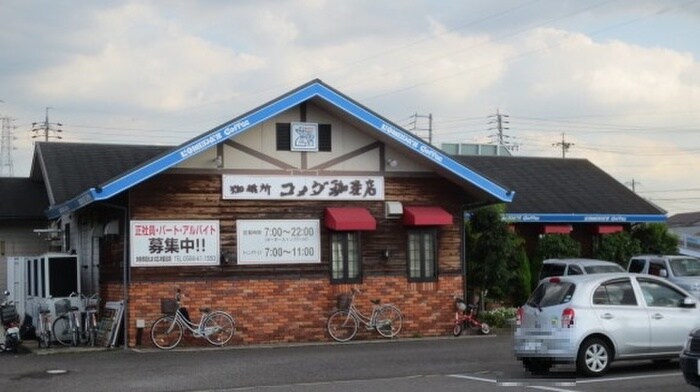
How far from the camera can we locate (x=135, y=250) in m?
20.4

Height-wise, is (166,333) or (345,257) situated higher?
(345,257)

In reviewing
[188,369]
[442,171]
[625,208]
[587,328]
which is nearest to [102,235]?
[188,369]

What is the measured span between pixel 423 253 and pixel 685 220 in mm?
63188

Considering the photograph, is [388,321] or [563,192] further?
[563,192]

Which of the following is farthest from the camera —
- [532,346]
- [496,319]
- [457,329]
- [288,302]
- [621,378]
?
[496,319]

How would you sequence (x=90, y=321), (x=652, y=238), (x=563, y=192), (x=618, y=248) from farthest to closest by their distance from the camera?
(x=563, y=192)
(x=652, y=238)
(x=618, y=248)
(x=90, y=321)

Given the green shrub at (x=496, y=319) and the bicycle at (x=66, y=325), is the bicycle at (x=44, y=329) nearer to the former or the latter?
the bicycle at (x=66, y=325)

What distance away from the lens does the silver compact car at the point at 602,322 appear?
46.7ft

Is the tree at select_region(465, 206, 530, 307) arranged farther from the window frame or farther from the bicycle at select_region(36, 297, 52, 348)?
the bicycle at select_region(36, 297, 52, 348)

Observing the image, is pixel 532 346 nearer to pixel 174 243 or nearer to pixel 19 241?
pixel 174 243

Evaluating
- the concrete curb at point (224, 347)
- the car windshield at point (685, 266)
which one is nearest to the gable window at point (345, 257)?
the concrete curb at point (224, 347)

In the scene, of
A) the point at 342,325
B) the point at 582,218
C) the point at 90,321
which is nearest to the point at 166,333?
the point at 90,321

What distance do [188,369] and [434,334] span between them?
803cm

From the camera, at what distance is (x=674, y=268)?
26547 millimetres
